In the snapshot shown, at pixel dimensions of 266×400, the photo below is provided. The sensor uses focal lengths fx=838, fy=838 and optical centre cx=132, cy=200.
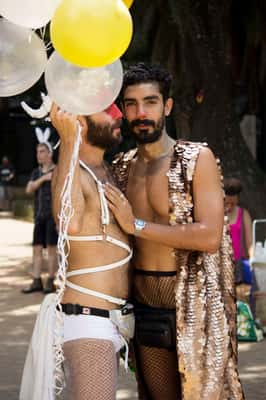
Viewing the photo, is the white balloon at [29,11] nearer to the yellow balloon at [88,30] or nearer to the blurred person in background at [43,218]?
the yellow balloon at [88,30]

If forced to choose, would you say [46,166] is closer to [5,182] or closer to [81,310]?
[81,310]

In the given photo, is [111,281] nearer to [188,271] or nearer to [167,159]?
[188,271]

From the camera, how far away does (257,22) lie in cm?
1104

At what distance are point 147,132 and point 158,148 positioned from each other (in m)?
0.16

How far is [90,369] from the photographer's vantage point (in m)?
3.45

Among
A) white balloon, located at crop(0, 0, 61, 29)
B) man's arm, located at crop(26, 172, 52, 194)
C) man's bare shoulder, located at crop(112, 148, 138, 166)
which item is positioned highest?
white balloon, located at crop(0, 0, 61, 29)

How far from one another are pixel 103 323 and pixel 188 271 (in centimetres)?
48

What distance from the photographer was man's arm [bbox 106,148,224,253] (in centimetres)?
357

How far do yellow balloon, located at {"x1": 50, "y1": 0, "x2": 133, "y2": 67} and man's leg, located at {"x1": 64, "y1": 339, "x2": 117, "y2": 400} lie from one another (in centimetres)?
116

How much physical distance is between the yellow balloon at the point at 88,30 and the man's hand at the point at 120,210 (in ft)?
1.88

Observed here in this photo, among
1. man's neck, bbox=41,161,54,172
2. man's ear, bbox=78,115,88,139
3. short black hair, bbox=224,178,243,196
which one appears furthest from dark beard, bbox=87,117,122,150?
man's neck, bbox=41,161,54,172

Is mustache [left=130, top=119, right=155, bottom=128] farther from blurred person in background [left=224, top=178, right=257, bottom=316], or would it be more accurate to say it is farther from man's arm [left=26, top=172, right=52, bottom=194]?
man's arm [left=26, top=172, right=52, bottom=194]

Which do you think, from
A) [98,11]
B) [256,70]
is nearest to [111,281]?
[98,11]

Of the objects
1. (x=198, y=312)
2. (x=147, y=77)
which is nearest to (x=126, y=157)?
(x=147, y=77)
